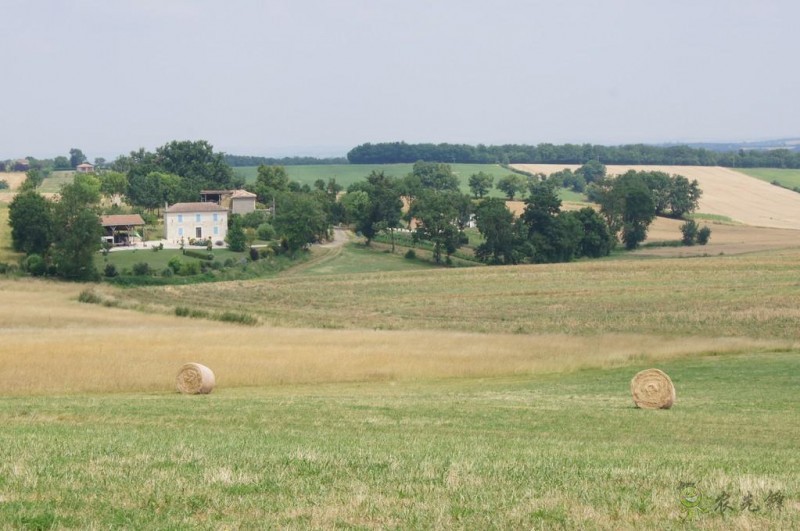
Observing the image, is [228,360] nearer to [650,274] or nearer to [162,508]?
[162,508]

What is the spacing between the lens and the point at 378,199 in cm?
12000

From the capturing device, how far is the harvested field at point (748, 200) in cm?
15275

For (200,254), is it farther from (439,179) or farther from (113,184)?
(439,179)

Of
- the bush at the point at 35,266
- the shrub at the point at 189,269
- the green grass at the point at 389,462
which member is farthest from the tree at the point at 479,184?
the green grass at the point at 389,462

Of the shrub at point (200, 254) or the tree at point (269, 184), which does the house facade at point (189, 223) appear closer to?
the shrub at point (200, 254)

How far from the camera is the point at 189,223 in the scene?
400 ft

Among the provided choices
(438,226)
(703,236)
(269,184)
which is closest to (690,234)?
(703,236)

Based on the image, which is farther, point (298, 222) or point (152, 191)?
point (152, 191)

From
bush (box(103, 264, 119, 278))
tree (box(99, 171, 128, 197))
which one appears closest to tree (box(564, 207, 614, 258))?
bush (box(103, 264, 119, 278))

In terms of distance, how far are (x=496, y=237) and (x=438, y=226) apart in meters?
6.85

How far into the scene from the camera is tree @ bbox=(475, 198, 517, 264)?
110 metres

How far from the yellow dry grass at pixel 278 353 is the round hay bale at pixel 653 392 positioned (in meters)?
10.7

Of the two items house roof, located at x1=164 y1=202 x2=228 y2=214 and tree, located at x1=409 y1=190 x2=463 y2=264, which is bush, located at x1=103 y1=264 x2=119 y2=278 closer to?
house roof, located at x1=164 y1=202 x2=228 y2=214

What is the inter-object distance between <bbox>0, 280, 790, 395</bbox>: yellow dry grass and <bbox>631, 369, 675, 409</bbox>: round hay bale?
1069 cm
